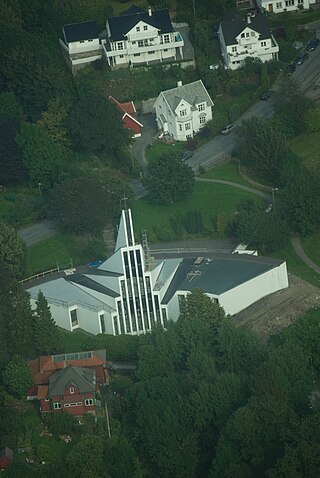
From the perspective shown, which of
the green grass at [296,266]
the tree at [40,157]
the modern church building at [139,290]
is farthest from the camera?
the tree at [40,157]

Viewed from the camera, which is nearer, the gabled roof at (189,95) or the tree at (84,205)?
the tree at (84,205)

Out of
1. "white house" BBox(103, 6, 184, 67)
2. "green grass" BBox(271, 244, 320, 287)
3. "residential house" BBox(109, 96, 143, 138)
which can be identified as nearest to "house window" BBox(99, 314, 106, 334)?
"green grass" BBox(271, 244, 320, 287)

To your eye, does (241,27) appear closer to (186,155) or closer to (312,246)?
(186,155)

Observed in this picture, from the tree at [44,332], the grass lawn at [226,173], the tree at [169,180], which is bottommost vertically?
the tree at [44,332]

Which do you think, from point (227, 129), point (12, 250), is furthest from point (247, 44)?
point (12, 250)

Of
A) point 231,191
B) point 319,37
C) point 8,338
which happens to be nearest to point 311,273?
point 231,191

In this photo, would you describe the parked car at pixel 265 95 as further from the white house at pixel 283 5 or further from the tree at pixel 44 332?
the tree at pixel 44 332

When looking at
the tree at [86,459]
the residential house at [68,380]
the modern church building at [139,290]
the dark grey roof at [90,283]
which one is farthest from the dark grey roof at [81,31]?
the tree at [86,459]
